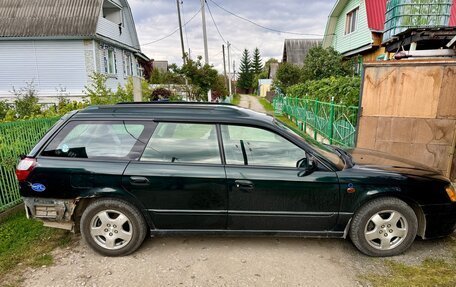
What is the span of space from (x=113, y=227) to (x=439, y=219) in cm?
342

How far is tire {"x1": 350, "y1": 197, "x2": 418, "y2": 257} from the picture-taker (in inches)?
109

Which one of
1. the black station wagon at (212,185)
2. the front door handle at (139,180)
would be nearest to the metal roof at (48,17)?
the black station wagon at (212,185)

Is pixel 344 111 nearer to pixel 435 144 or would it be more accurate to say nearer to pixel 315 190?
pixel 435 144

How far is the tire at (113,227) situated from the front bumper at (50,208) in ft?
0.61

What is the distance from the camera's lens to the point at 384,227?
9.24 feet

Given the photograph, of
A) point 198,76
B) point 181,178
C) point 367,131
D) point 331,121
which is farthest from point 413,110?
point 198,76

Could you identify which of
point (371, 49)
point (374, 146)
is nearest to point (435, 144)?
point (374, 146)

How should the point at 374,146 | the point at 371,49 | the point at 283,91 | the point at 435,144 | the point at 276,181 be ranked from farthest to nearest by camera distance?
the point at 283,91, the point at 371,49, the point at 374,146, the point at 435,144, the point at 276,181

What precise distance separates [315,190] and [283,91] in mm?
23206

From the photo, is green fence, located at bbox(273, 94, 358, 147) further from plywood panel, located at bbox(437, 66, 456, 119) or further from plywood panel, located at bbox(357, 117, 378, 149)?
plywood panel, located at bbox(437, 66, 456, 119)

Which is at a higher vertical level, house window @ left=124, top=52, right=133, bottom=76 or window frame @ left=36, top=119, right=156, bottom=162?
house window @ left=124, top=52, right=133, bottom=76

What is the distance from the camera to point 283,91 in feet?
81.9

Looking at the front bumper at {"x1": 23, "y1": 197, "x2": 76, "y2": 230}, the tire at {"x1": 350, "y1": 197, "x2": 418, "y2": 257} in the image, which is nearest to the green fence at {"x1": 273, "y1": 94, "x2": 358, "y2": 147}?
the tire at {"x1": 350, "y1": 197, "x2": 418, "y2": 257}

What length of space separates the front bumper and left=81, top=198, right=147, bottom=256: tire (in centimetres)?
19
